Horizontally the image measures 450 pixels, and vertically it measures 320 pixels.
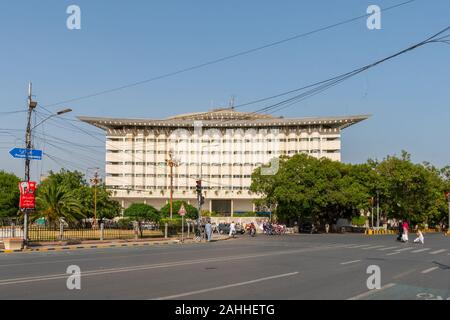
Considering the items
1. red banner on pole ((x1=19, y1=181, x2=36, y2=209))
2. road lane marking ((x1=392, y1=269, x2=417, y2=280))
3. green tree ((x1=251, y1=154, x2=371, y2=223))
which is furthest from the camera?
green tree ((x1=251, y1=154, x2=371, y2=223))

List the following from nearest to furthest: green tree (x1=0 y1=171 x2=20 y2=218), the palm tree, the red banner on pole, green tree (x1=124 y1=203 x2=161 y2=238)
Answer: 1. the red banner on pole
2. the palm tree
3. green tree (x1=124 y1=203 x2=161 y2=238)
4. green tree (x1=0 y1=171 x2=20 y2=218)

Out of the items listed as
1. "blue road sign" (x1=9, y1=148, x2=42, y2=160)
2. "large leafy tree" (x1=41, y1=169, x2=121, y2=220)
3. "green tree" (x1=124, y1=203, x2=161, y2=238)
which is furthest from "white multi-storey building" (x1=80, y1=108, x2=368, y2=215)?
"blue road sign" (x1=9, y1=148, x2=42, y2=160)

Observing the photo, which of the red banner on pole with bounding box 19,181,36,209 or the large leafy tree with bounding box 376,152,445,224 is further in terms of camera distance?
the large leafy tree with bounding box 376,152,445,224

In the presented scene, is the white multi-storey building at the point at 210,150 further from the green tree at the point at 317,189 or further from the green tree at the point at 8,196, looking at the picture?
the green tree at the point at 317,189

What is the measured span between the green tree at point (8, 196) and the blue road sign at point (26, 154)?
174 feet

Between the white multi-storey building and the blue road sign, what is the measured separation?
3607 inches

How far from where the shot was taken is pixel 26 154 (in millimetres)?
30875

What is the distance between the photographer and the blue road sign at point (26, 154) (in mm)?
30047

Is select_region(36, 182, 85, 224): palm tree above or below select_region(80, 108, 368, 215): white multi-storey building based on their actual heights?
below

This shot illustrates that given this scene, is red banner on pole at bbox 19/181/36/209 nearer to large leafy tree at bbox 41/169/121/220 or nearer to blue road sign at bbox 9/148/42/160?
blue road sign at bbox 9/148/42/160

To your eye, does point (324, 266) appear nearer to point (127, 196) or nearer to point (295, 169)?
point (295, 169)

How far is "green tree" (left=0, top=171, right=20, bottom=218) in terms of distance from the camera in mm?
80975

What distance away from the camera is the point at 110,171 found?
125625mm
